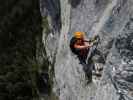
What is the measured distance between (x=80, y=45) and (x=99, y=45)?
73cm

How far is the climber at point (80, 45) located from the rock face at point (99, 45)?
1.57ft

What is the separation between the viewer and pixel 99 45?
13.5 m

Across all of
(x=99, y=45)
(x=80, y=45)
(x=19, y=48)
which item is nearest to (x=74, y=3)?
(x=80, y=45)

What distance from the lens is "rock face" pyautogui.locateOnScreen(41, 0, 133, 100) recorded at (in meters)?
11.6

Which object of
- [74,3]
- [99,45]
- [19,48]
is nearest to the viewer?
[99,45]

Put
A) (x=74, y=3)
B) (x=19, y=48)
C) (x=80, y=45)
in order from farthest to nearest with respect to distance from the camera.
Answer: (x=19, y=48), (x=74, y=3), (x=80, y=45)

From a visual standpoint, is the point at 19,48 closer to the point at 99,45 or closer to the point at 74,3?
the point at 74,3

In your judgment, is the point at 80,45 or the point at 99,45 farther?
the point at 80,45

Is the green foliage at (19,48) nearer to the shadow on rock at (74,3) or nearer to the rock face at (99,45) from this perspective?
the rock face at (99,45)

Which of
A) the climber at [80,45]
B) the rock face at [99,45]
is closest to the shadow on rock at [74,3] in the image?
the rock face at [99,45]

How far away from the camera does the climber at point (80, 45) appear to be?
13.8 metres

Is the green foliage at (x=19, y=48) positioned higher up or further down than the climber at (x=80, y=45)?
further down

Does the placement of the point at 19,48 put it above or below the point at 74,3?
below

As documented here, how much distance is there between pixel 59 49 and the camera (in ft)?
57.9
